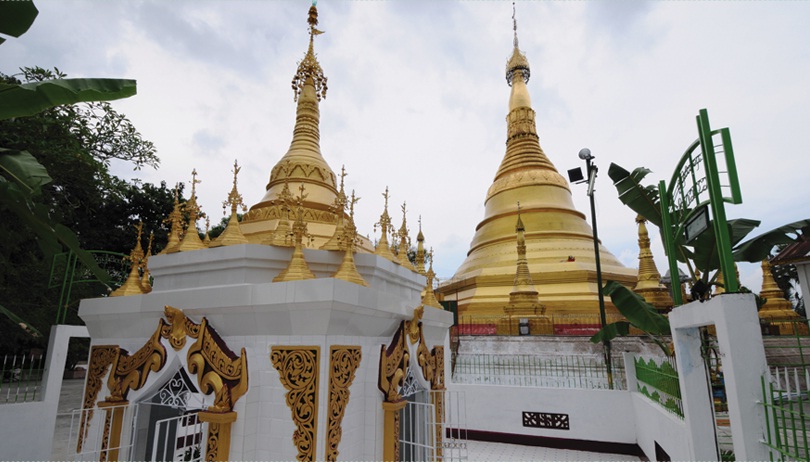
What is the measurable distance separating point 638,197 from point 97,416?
933 centimetres

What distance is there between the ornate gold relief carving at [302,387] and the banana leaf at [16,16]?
14.8 feet

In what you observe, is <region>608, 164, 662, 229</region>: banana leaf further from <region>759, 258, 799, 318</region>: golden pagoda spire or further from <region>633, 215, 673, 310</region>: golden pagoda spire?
<region>759, 258, 799, 318</region>: golden pagoda spire

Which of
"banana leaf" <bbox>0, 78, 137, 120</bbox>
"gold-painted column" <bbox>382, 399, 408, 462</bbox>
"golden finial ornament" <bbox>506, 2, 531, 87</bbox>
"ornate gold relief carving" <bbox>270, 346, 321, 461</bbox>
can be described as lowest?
"gold-painted column" <bbox>382, 399, 408, 462</bbox>

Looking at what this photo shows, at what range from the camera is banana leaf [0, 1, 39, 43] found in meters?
4.49

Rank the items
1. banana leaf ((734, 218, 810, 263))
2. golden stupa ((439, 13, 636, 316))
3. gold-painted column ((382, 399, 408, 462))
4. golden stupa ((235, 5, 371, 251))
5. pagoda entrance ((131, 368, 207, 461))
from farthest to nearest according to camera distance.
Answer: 1. golden stupa ((439, 13, 636, 316))
2. golden stupa ((235, 5, 371, 251))
3. banana leaf ((734, 218, 810, 263))
4. gold-painted column ((382, 399, 408, 462))
5. pagoda entrance ((131, 368, 207, 461))

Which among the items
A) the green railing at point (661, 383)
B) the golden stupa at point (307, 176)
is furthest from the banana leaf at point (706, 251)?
the golden stupa at point (307, 176)

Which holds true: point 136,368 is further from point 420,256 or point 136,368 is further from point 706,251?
point 706,251

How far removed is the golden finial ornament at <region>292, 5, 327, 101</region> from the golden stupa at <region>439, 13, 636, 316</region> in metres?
11.8

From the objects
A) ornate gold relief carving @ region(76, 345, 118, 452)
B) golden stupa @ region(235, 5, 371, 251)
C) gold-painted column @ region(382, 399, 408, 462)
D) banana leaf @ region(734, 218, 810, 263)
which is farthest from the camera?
golden stupa @ region(235, 5, 371, 251)

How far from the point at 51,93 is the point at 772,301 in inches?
861

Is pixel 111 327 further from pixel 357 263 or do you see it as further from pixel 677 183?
pixel 677 183

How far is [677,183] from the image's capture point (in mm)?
4488

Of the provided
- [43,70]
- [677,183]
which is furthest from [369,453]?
[43,70]

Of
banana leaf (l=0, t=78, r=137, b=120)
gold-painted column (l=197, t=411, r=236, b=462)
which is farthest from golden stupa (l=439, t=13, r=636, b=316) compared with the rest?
banana leaf (l=0, t=78, r=137, b=120)
